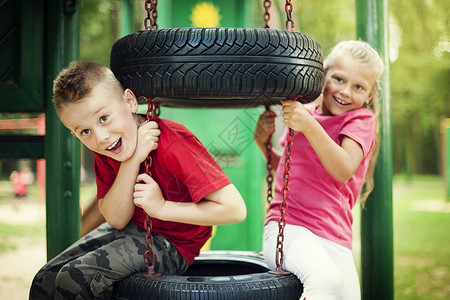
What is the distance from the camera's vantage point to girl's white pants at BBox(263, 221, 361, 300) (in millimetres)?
1389

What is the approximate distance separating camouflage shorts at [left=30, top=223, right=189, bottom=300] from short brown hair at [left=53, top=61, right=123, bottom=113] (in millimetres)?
458

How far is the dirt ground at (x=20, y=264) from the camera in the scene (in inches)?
138

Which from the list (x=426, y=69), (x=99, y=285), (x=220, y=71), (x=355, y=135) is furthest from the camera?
(x=426, y=69)

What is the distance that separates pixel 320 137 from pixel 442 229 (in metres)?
5.94

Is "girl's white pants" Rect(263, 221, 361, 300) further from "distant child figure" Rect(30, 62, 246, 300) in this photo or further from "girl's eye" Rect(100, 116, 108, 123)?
"girl's eye" Rect(100, 116, 108, 123)

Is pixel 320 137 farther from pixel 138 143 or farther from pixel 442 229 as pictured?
pixel 442 229

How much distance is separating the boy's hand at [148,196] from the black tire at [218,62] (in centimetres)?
26

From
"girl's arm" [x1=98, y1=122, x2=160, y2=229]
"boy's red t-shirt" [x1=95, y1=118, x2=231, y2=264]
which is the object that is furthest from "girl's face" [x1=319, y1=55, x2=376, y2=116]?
"girl's arm" [x1=98, y1=122, x2=160, y2=229]

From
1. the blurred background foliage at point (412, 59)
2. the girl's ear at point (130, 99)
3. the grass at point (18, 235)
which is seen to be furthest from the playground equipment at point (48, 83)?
the blurred background foliage at point (412, 59)

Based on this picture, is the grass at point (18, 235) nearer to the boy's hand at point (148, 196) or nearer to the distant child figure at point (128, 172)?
the distant child figure at point (128, 172)

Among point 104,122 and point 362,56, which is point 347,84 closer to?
point 362,56

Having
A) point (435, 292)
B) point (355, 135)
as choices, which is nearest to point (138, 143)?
point (355, 135)

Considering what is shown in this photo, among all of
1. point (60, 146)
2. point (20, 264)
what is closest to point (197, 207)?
point (60, 146)

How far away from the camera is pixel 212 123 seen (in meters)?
3.67
